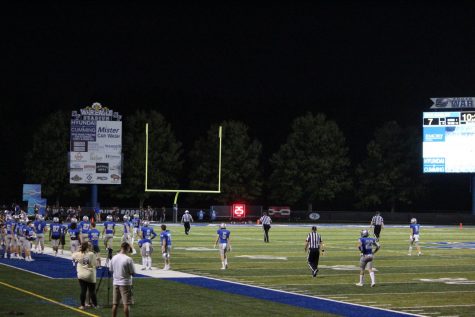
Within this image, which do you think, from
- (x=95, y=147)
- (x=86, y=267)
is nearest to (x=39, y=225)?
(x=86, y=267)

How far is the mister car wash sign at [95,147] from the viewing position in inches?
2450

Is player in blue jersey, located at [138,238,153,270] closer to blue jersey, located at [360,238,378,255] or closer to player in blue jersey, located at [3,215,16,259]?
player in blue jersey, located at [3,215,16,259]

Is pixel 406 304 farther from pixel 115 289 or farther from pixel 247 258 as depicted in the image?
pixel 247 258

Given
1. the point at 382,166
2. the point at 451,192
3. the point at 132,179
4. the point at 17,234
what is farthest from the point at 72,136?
the point at 451,192

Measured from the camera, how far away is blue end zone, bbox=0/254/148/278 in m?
26.2

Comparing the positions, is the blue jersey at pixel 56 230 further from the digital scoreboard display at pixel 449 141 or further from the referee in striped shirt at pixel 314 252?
the digital scoreboard display at pixel 449 141

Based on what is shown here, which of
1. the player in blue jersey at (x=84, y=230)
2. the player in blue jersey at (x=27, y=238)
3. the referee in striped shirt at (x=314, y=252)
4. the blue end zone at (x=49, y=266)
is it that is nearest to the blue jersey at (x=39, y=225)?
the blue end zone at (x=49, y=266)

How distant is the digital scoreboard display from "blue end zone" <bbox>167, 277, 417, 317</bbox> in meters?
48.7

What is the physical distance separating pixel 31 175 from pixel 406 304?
7122 cm

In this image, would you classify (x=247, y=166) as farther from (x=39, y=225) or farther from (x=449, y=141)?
(x=39, y=225)

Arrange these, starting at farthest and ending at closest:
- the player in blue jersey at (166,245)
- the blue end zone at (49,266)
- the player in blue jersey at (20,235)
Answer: the player in blue jersey at (20,235) → the player in blue jersey at (166,245) → the blue end zone at (49,266)

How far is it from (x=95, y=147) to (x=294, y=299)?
1713 inches

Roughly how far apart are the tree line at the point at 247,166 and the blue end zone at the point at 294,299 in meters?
62.2

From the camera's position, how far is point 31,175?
87.2 meters
